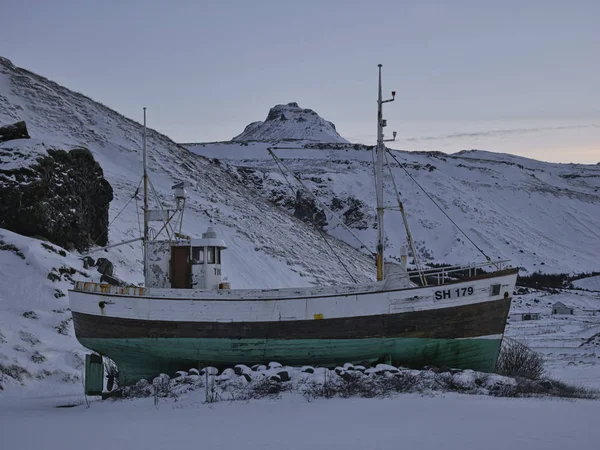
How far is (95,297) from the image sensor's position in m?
19.2

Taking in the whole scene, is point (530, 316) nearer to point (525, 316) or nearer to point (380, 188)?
point (525, 316)

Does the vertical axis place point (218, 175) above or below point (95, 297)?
above

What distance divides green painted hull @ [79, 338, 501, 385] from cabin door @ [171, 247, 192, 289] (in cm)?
243

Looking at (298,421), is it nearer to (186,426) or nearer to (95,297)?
(186,426)

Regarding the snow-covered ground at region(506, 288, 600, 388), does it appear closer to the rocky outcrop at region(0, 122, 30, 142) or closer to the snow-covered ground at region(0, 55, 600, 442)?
the snow-covered ground at region(0, 55, 600, 442)

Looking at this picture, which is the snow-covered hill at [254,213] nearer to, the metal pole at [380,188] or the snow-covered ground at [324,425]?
the snow-covered ground at [324,425]

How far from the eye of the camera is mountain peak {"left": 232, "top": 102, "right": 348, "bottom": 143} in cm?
17238

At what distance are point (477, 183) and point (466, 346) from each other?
9190cm

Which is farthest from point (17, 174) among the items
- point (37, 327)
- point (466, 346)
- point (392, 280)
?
point (466, 346)

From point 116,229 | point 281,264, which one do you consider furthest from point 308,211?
point 116,229

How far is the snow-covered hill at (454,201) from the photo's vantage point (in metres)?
74.8

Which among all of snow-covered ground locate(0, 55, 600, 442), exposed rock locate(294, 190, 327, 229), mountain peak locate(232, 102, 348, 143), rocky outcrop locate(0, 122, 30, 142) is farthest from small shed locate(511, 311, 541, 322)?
mountain peak locate(232, 102, 348, 143)

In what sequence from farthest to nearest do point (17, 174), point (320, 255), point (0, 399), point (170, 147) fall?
point (170, 147)
point (320, 255)
point (17, 174)
point (0, 399)

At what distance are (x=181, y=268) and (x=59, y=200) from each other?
13038 millimetres
